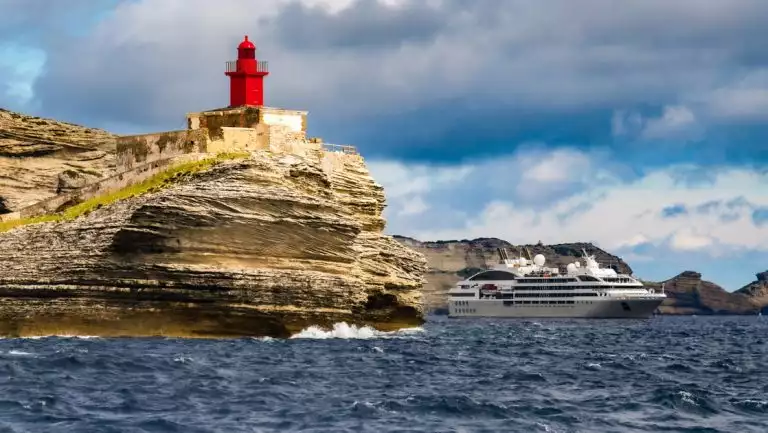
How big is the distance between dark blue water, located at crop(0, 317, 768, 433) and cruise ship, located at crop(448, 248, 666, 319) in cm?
11205

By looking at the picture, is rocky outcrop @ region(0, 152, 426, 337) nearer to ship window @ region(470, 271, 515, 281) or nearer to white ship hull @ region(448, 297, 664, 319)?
white ship hull @ region(448, 297, 664, 319)

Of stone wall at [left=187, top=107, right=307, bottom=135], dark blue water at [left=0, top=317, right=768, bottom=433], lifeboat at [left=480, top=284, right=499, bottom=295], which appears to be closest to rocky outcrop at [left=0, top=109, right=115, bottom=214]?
stone wall at [left=187, top=107, right=307, bottom=135]

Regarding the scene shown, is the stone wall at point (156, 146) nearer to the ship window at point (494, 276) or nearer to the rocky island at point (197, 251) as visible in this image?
the rocky island at point (197, 251)

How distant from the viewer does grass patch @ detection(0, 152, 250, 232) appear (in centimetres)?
6294

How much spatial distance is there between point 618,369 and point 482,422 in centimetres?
1722

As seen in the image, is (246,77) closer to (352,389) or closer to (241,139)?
(241,139)

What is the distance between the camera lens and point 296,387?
123ft

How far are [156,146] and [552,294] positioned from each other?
364ft

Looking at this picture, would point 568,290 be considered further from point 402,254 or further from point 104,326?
point 104,326

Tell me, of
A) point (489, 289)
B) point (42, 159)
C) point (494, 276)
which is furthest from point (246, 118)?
point (494, 276)

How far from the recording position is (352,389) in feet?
124

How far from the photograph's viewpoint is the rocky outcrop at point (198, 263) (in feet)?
188

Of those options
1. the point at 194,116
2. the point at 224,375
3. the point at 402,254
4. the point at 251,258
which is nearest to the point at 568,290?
the point at 402,254

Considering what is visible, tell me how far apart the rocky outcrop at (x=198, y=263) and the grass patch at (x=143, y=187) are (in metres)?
1.48
